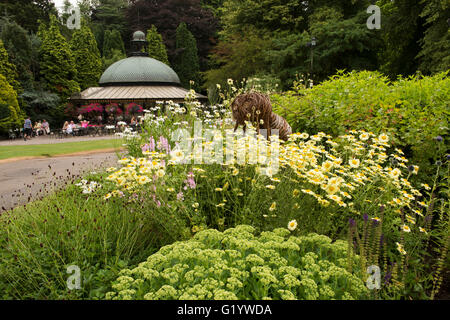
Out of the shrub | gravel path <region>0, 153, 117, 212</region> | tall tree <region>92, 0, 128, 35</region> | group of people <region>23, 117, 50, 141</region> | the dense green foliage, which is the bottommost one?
group of people <region>23, 117, 50, 141</region>

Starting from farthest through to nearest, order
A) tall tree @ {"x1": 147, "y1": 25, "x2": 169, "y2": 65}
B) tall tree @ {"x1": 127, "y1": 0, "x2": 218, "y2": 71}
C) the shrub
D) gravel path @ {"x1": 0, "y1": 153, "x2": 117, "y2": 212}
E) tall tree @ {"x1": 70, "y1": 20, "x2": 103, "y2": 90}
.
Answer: tall tree @ {"x1": 127, "y1": 0, "x2": 218, "y2": 71}, tall tree @ {"x1": 147, "y1": 25, "x2": 169, "y2": 65}, tall tree @ {"x1": 70, "y1": 20, "x2": 103, "y2": 90}, gravel path @ {"x1": 0, "y1": 153, "x2": 117, "y2": 212}, the shrub

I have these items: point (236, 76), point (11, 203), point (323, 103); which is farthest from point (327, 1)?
point (11, 203)

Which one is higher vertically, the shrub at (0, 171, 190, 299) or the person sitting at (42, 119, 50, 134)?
the shrub at (0, 171, 190, 299)

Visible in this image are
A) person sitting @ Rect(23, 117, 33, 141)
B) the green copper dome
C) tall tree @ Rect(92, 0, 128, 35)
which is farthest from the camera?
tall tree @ Rect(92, 0, 128, 35)

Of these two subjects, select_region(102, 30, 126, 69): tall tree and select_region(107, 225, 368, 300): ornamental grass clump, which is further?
select_region(102, 30, 126, 69): tall tree

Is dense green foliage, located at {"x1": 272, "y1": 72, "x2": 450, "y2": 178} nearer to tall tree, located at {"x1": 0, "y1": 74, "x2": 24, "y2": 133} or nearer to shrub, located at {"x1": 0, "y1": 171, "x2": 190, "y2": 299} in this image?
shrub, located at {"x1": 0, "y1": 171, "x2": 190, "y2": 299}

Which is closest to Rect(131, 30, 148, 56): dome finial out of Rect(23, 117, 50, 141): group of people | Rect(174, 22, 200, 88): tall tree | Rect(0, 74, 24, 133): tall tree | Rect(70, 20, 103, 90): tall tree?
Rect(70, 20, 103, 90): tall tree

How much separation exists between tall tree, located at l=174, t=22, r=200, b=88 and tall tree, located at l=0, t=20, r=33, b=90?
14724mm

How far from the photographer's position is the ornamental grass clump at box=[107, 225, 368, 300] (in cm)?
173

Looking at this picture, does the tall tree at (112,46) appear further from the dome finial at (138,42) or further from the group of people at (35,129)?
the group of people at (35,129)

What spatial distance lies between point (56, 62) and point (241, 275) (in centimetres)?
2919

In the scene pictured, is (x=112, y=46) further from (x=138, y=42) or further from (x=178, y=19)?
(x=138, y=42)

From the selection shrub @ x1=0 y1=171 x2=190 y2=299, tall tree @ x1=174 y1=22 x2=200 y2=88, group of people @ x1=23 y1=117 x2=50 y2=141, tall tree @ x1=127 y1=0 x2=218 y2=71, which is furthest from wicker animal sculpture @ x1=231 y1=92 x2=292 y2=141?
tall tree @ x1=127 y1=0 x2=218 y2=71

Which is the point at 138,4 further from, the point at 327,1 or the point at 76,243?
the point at 76,243
